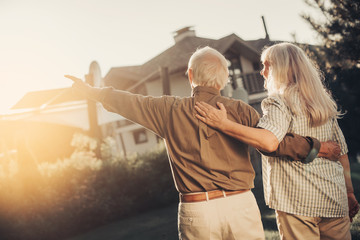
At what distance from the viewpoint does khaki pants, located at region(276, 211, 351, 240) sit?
7.77ft

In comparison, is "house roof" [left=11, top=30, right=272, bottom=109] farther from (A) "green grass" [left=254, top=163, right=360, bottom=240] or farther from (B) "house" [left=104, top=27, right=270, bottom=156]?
(A) "green grass" [left=254, top=163, right=360, bottom=240]

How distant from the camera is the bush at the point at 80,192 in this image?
719 cm

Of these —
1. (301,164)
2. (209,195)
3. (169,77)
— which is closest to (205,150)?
(209,195)

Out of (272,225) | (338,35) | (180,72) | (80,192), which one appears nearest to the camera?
(272,225)

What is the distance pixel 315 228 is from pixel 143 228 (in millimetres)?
5052

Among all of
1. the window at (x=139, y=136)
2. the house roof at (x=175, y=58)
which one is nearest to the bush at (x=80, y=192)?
the house roof at (x=175, y=58)

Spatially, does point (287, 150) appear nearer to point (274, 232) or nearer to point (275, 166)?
point (275, 166)

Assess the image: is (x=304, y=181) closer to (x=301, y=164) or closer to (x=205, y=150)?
(x=301, y=164)

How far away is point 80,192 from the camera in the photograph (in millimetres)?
8078

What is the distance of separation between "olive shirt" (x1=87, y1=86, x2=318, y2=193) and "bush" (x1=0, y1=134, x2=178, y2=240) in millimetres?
5705

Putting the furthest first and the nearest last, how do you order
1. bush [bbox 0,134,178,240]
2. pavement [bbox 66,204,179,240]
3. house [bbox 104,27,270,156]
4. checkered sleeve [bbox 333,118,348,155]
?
house [bbox 104,27,270,156] < bush [bbox 0,134,178,240] < pavement [bbox 66,204,179,240] < checkered sleeve [bbox 333,118,348,155]

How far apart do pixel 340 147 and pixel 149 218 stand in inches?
242

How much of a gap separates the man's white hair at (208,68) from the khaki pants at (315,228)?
1032mm

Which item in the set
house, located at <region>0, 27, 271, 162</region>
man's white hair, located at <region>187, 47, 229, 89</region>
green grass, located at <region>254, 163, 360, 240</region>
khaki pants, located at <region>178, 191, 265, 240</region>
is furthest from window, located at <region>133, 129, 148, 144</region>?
khaki pants, located at <region>178, 191, 265, 240</region>
